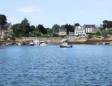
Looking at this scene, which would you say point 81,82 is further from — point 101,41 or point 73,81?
point 101,41

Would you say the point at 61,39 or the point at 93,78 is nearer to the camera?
the point at 93,78

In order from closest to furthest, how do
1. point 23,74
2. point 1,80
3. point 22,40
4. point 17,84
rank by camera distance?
point 17,84
point 1,80
point 23,74
point 22,40

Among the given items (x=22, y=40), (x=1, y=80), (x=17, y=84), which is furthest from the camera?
(x=22, y=40)

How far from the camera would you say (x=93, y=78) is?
38781 mm

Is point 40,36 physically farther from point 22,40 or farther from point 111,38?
point 111,38

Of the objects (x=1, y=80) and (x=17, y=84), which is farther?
(x=1, y=80)

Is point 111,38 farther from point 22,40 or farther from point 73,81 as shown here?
point 73,81

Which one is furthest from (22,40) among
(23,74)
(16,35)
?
(23,74)

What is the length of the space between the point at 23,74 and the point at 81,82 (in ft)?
30.0

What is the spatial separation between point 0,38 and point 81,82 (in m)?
161

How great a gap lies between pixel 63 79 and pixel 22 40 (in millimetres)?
153088

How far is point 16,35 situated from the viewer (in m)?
199

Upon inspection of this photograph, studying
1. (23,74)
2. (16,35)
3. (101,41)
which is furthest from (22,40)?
(23,74)

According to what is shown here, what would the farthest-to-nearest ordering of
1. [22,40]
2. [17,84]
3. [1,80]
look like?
[22,40]
[1,80]
[17,84]
